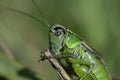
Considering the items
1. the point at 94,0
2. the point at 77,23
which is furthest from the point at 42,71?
the point at 94,0

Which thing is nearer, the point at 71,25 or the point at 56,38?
the point at 56,38

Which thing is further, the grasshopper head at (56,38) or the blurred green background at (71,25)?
the blurred green background at (71,25)

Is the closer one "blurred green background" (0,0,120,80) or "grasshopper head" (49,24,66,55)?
"grasshopper head" (49,24,66,55)

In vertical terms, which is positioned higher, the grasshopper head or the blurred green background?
the blurred green background

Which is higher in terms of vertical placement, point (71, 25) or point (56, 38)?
→ point (71, 25)

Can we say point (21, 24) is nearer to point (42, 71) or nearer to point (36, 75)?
point (42, 71)
